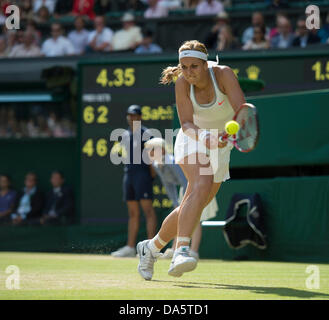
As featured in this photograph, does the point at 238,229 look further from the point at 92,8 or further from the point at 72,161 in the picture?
the point at 92,8

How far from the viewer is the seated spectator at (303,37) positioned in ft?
35.2

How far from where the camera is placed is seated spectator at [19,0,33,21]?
13995 millimetres

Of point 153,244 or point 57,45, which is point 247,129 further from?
point 57,45

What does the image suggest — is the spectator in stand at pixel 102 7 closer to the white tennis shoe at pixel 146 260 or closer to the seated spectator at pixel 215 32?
the seated spectator at pixel 215 32

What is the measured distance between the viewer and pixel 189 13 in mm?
12852

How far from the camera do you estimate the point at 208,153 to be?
5480 millimetres

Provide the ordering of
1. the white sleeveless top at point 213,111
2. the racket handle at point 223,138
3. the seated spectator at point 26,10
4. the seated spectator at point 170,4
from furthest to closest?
the seated spectator at point 26,10 → the seated spectator at point 170,4 → the white sleeveless top at point 213,111 → the racket handle at point 223,138

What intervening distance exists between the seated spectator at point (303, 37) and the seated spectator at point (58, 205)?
413 cm

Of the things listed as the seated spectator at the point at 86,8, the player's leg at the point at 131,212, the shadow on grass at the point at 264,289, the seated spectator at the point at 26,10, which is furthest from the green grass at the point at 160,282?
the seated spectator at the point at 26,10

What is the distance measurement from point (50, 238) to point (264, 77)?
384cm

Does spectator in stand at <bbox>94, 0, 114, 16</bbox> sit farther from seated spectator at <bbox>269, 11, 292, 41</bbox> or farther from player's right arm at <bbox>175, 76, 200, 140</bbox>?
player's right arm at <bbox>175, 76, 200, 140</bbox>

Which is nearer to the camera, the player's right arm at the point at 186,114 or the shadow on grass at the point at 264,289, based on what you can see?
the shadow on grass at the point at 264,289
